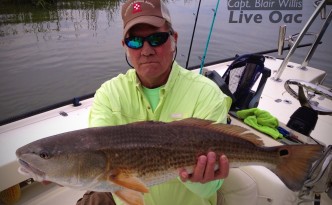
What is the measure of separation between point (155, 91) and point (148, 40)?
0.43 m


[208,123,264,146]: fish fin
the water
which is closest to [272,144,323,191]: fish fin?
[208,123,264,146]: fish fin

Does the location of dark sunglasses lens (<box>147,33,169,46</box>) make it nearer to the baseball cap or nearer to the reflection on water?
the baseball cap

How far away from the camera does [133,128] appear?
171 centimetres

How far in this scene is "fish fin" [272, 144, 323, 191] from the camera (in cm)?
178

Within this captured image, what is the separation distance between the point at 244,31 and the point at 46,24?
898 centimetres

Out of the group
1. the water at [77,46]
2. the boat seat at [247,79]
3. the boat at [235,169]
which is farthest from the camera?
the water at [77,46]

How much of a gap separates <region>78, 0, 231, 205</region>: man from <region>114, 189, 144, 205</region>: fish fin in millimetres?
499

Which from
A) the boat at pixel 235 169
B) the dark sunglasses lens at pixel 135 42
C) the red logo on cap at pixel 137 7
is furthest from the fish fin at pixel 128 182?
the red logo on cap at pixel 137 7

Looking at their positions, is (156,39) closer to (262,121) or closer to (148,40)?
(148,40)

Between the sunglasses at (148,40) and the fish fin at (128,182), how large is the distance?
0.99 meters

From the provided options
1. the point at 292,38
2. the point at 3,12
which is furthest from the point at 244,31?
the point at 3,12

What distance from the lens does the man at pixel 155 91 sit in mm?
2139

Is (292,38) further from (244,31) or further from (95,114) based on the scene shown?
(244,31)

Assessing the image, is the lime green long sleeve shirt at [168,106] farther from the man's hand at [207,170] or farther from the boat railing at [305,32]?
the boat railing at [305,32]
